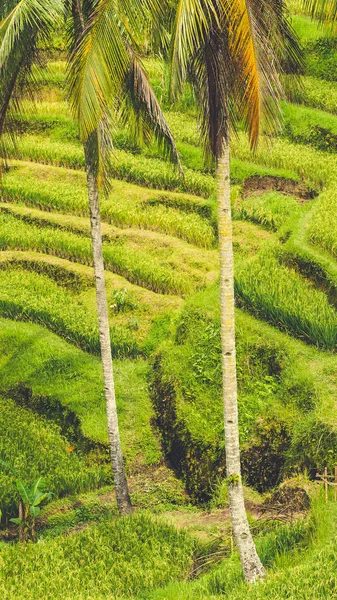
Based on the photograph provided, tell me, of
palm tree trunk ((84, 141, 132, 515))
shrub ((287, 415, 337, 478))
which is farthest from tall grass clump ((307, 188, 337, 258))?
palm tree trunk ((84, 141, 132, 515))

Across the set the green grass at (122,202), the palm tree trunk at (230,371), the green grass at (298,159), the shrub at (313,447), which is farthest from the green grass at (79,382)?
the green grass at (298,159)

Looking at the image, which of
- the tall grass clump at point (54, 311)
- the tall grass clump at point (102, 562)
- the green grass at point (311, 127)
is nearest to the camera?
the tall grass clump at point (102, 562)

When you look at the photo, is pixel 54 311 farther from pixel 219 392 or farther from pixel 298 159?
Answer: pixel 298 159

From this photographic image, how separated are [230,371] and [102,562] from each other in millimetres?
3498

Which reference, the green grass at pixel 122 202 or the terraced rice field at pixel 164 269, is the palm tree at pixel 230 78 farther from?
the green grass at pixel 122 202

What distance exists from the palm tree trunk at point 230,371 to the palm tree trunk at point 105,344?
2889 millimetres

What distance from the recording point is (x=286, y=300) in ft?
59.3

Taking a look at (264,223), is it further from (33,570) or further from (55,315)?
(33,570)

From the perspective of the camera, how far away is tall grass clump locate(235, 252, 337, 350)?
17.4 meters

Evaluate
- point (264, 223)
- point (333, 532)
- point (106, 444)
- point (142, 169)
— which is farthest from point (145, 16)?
point (142, 169)

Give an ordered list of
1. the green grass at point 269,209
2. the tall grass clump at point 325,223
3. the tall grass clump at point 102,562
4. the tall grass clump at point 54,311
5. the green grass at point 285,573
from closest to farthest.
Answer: the green grass at point 285,573 < the tall grass clump at point 102,562 < the tall grass clump at point 325,223 < the tall grass clump at point 54,311 < the green grass at point 269,209

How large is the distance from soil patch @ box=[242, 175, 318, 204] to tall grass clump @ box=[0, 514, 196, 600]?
31.3ft

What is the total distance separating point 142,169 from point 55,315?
5095 millimetres

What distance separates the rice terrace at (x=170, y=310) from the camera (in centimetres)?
1197
